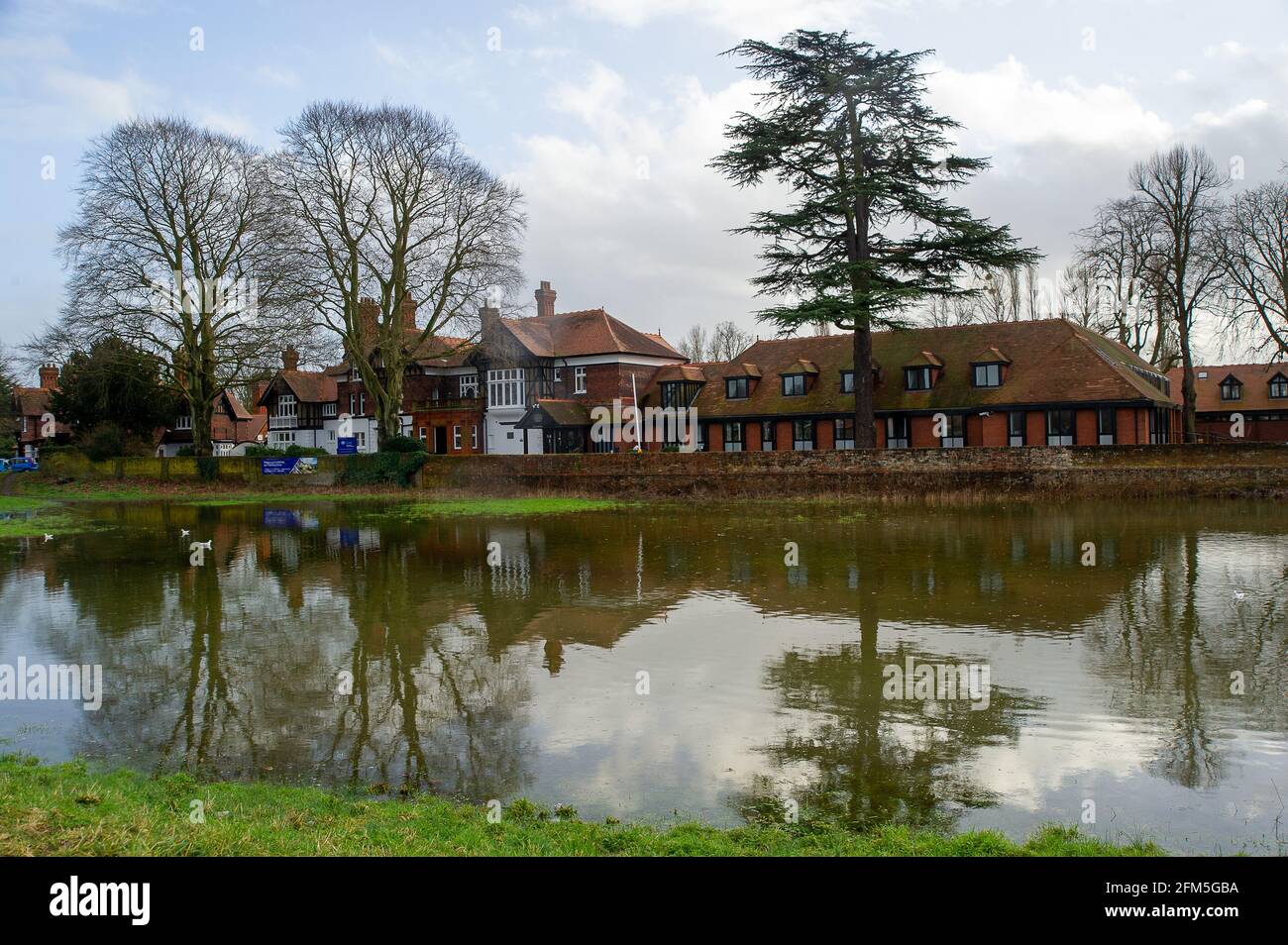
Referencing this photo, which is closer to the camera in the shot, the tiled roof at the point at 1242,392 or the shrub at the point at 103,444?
the shrub at the point at 103,444

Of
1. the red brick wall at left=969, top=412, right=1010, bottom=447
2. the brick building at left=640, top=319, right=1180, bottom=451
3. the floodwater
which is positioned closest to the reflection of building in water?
the floodwater

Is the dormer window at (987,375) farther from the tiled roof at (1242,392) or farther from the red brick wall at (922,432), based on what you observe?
the tiled roof at (1242,392)

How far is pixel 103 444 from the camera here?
5178 cm

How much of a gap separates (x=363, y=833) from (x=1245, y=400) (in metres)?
→ 70.7

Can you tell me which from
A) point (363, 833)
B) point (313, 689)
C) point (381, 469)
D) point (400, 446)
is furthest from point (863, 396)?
point (363, 833)

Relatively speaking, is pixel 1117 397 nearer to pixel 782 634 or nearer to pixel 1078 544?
pixel 1078 544

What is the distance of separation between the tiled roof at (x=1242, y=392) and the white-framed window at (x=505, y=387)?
42.2m

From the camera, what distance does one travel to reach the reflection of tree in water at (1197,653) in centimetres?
873

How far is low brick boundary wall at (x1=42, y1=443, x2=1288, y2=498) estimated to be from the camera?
105 feet

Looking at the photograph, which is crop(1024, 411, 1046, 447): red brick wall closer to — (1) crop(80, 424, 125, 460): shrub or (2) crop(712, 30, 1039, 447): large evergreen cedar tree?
(2) crop(712, 30, 1039, 447): large evergreen cedar tree

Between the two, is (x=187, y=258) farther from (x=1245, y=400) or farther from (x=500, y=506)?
(x=1245, y=400)

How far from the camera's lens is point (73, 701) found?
417 inches

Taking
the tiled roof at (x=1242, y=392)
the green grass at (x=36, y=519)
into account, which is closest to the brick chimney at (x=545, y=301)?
the green grass at (x=36, y=519)
